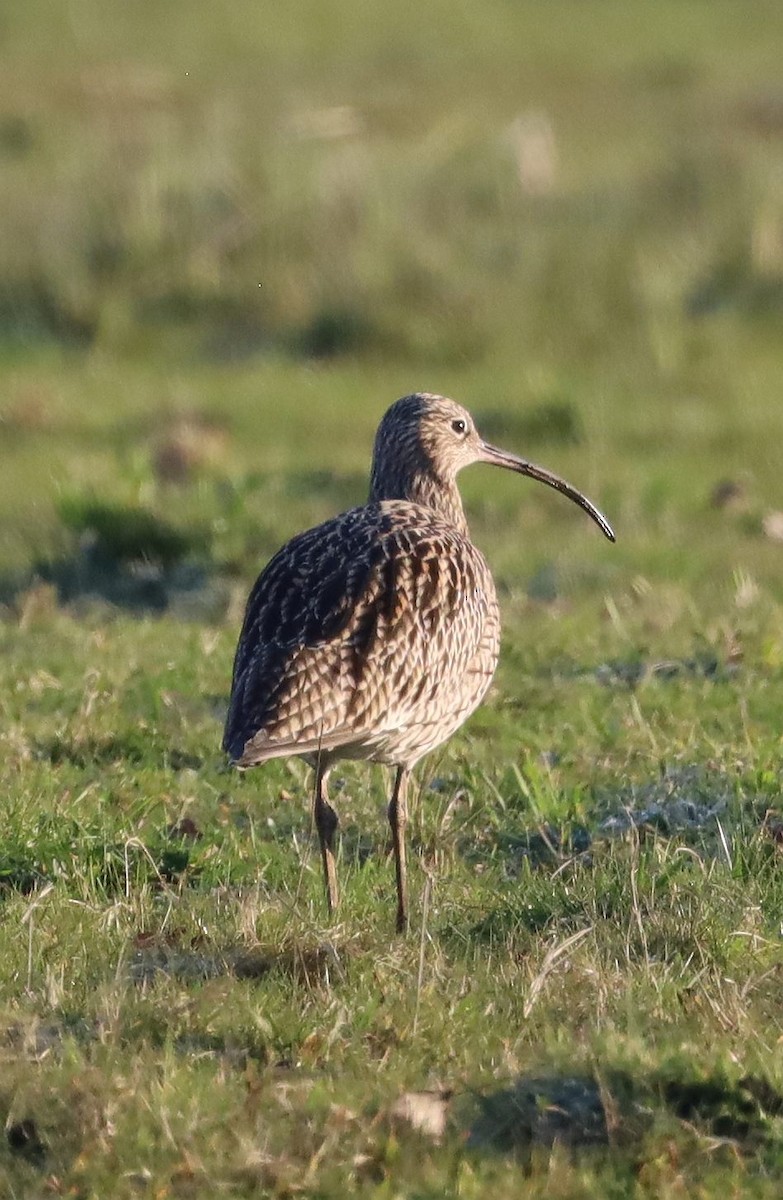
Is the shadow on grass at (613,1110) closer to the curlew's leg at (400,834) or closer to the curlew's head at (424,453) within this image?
the curlew's leg at (400,834)

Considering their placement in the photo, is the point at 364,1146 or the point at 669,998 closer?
the point at 364,1146

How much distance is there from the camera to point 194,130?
Answer: 19406 mm

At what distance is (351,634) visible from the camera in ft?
18.1

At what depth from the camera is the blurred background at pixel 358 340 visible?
10.5m

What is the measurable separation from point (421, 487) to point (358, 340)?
8.20 meters

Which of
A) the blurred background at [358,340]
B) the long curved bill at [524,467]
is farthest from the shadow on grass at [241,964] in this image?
the blurred background at [358,340]

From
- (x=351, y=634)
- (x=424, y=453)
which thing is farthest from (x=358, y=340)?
(x=351, y=634)

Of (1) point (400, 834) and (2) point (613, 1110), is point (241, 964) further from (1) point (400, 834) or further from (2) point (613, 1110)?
(2) point (613, 1110)

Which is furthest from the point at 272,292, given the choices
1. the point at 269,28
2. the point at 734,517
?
the point at 269,28

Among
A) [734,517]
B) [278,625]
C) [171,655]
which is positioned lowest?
[734,517]

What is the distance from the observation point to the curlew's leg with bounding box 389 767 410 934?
5.26 m

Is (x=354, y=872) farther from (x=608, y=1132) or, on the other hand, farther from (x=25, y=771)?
(x=608, y=1132)

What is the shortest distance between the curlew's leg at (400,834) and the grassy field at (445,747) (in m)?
0.08

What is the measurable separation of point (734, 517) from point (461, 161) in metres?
7.80
